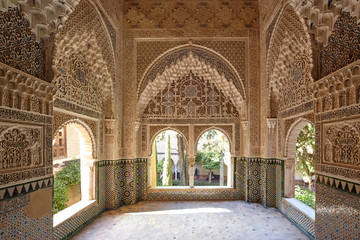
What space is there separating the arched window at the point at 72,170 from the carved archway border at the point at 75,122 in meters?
0.04

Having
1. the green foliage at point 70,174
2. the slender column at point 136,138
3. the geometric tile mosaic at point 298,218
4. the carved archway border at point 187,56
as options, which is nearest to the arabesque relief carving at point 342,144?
the geometric tile mosaic at point 298,218

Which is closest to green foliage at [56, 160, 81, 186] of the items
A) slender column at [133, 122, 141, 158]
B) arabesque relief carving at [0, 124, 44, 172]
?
slender column at [133, 122, 141, 158]

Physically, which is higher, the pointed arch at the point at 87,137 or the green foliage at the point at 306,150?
the pointed arch at the point at 87,137

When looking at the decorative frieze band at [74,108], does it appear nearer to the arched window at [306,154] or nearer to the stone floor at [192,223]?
the stone floor at [192,223]

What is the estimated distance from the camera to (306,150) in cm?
789

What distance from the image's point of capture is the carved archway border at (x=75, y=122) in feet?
12.8

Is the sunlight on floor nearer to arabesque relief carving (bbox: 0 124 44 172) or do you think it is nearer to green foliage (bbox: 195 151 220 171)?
arabesque relief carving (bbox: 0 124 44 172)

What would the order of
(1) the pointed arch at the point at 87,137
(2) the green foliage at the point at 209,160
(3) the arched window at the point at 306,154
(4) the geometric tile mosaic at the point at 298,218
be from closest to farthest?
(4) the geometric tile mosaic at the point at 298,218, (1) the pointed arch at the point at 87,137, (3) the arched window at the point at 306,154, (2) the green foliage at the point at 209,160

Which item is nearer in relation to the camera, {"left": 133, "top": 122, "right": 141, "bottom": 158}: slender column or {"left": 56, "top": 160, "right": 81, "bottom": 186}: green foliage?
{"left": 133, "top": 122, "right": 141, "bottom": 158}: slender column

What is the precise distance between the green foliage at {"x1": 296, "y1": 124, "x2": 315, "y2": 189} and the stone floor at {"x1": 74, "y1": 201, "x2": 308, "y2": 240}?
325cm

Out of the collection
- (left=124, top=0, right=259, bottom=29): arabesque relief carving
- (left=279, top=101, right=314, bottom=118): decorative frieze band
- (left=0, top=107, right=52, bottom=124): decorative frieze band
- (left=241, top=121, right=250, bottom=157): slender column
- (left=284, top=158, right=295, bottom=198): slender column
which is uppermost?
(left=124, top=0, right=259, bottom=29): arabesque relief carving

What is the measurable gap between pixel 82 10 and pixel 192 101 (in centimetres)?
366

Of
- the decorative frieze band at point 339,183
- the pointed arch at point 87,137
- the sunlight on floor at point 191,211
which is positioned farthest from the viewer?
the sunlight on floor at point 191,211

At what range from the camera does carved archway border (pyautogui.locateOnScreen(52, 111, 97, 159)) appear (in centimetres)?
390
